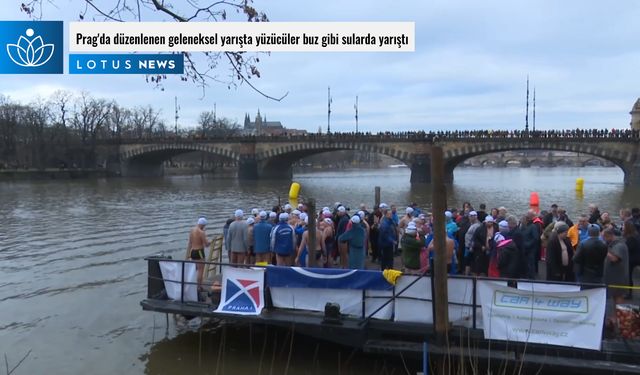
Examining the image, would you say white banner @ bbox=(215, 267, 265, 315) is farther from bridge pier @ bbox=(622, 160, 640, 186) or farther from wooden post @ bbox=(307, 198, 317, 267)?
bridge pier @ bbox=(622, 160, 640, 186)

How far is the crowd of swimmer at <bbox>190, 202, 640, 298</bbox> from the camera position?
889 centimetres

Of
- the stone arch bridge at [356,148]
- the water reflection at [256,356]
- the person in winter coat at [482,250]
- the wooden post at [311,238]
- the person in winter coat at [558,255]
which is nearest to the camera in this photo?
the water reflection at [256,356]

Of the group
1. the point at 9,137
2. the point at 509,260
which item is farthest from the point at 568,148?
the point at 9,137

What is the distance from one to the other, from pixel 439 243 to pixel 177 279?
4.88 m

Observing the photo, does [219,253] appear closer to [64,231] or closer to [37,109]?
[64,231]

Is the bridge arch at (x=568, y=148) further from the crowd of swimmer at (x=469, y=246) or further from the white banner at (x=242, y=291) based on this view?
the white banner at (x=242, y=291)

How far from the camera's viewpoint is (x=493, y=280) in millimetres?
7996

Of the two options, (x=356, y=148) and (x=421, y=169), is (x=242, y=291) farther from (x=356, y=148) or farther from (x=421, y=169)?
(x=356, y=148)

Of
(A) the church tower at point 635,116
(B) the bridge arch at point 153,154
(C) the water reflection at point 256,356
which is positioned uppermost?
(A) the church tower at point 635,116

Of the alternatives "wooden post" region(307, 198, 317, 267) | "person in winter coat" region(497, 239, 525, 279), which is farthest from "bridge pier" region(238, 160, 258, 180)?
"person in winter coat" region(497, 239, 525, 279)

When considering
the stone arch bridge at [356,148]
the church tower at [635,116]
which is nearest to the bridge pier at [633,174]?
the stone arch bridge at [356,148]

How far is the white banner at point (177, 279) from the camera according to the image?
990 centimetres

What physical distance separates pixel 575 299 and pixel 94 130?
8913cm

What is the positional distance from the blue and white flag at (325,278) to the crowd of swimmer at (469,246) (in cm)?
88
